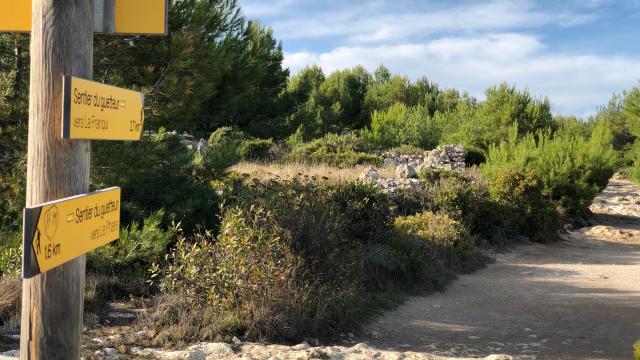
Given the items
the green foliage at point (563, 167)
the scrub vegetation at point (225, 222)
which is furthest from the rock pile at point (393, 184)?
the green foliage at point (563, 167)

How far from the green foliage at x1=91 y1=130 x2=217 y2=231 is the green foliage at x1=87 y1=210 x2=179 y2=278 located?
492 millimetres

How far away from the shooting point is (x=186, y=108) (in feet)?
28.2

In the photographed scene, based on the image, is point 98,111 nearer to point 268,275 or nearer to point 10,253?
point 268,275

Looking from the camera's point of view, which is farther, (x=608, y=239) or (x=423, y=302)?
(x=608, y=239)

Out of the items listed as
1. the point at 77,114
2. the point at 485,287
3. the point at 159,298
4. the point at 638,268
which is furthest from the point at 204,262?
the point at 638,268

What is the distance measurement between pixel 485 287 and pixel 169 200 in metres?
5.15

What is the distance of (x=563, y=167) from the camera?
19781mm

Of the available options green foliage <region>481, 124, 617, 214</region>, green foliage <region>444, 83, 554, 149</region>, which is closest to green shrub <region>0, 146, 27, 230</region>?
green foliage <region>481, 124, 617, 214</region>

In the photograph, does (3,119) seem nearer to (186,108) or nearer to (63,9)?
(186,108)

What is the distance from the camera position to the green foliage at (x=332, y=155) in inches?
889

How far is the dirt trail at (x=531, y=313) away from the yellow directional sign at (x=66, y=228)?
4267 millimetres

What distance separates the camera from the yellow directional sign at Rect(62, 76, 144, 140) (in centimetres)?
272

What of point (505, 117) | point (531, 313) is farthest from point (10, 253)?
point (505, 117)

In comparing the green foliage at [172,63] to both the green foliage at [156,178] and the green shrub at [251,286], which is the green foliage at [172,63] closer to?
the green foliage at [156,178]
